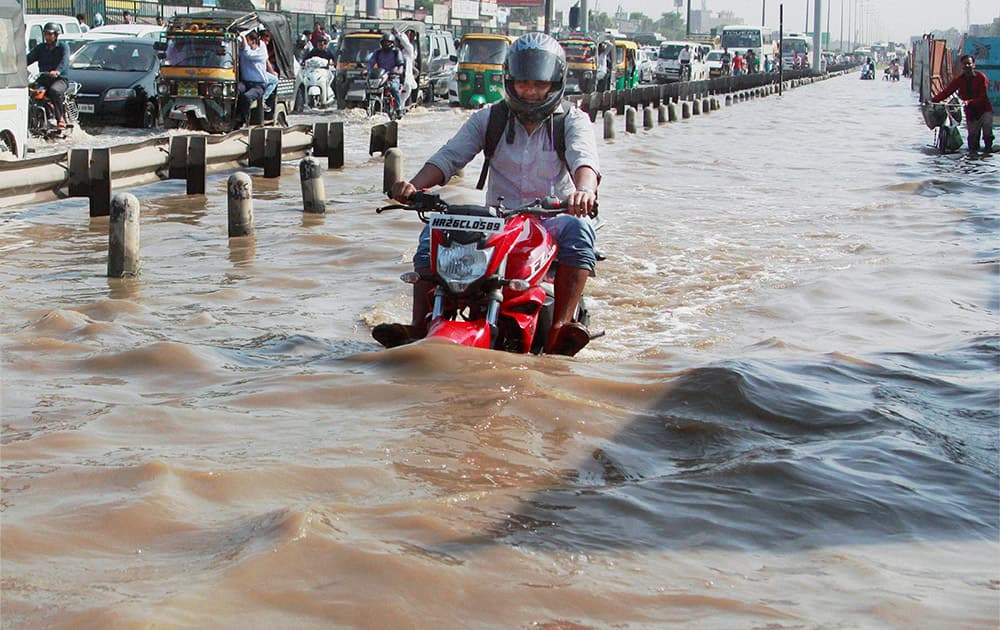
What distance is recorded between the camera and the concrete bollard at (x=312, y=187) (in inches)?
489

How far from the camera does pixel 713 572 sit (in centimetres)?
389

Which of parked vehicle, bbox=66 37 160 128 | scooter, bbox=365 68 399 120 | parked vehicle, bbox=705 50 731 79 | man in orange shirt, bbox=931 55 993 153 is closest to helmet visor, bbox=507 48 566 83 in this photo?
parked vehicle, bbox=66 37 160 128

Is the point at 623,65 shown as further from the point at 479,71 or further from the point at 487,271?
the point at 487,271

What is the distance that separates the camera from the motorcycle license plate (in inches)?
226

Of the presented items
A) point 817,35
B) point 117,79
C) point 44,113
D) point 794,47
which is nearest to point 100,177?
point 44,113

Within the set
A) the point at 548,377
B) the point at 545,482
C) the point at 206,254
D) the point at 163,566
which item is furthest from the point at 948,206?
the point at 163,566

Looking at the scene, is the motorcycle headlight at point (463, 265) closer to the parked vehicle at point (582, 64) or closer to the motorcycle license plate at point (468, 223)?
the motorcycle license plate at point (468, 223)

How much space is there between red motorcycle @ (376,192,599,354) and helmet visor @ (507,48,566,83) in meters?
0.66

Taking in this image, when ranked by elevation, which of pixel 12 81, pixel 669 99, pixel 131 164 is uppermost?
pixel 669 99

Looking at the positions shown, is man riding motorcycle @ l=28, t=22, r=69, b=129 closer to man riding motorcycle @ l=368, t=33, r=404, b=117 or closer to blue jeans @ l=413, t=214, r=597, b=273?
man riding motorcycle @ l=368, t=33, r=404, b=117

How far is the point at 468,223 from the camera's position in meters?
5.75

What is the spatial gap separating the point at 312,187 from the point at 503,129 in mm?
6247

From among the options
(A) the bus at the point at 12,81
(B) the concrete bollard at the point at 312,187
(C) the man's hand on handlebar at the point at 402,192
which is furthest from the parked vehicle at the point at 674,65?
(C) the man's hand on handlebar at the point at 402,192

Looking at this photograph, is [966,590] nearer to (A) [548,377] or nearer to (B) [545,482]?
(B) [545,482]
